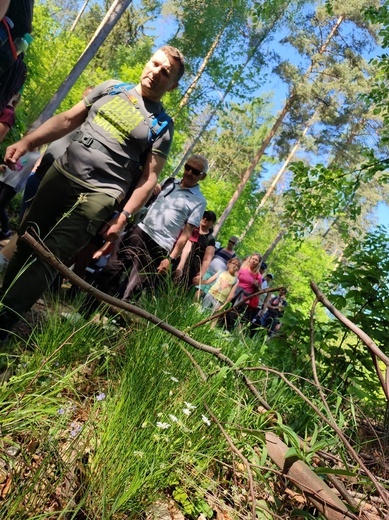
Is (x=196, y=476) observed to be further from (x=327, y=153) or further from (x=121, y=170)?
(x=327, y=153)

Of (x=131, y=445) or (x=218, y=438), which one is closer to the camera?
(x=131, y=445)

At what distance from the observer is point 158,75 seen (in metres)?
2.48

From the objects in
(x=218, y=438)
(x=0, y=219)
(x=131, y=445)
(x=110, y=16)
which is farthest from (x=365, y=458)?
(x=110, y=16)

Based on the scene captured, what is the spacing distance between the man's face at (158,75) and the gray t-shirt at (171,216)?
3.84ft

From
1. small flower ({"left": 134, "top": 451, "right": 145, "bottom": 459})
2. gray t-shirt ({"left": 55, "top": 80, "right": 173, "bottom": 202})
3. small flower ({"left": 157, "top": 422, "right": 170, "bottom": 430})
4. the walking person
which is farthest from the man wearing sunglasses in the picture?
small flower ({"left": 134, "top": 451, "right": 145, "bottom": 459})

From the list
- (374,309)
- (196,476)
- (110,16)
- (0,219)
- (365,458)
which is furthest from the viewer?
(110,16)

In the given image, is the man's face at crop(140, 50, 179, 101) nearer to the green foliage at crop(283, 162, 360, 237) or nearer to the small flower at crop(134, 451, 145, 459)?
the small flower at crop(134, 451, 145, 459)

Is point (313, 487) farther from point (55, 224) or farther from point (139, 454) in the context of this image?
point (55, 224)

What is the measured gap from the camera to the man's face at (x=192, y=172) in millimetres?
3766

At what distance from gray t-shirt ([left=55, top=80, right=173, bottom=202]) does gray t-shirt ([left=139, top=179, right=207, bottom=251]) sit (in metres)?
1.05

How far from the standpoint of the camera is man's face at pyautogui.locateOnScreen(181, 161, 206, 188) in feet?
12.4

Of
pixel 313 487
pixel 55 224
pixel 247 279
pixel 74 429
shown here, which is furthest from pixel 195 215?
pixel 247 279

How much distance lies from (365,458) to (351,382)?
789 millimetres

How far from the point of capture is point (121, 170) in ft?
7.89
